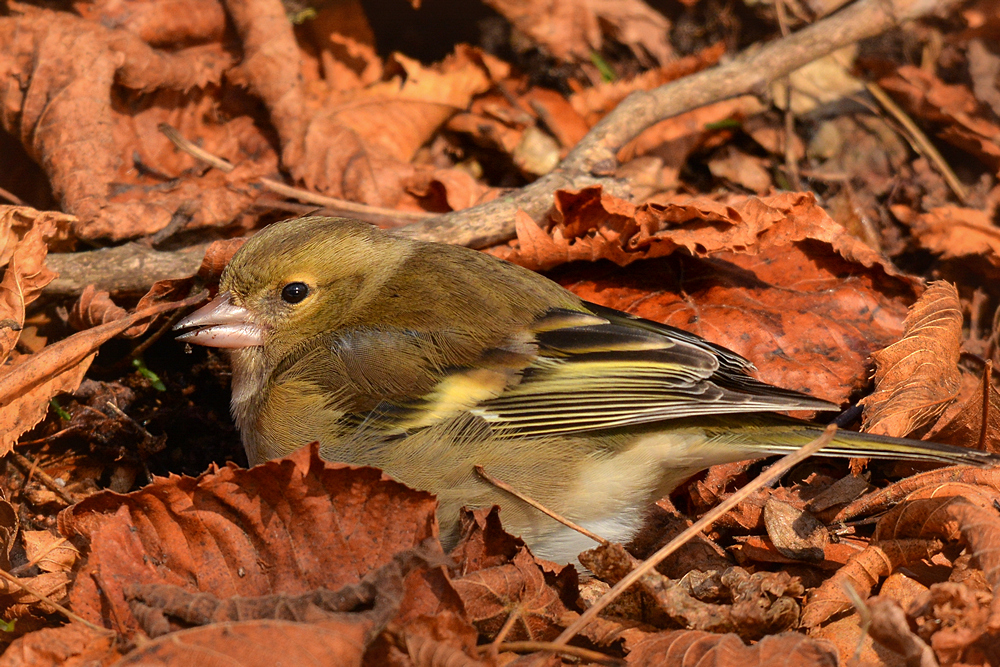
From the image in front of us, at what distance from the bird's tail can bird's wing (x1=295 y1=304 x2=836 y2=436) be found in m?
0.13

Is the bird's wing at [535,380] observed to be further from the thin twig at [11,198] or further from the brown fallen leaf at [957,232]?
the thin twig at [11,198]

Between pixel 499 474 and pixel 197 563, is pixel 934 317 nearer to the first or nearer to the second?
pixel 499 474

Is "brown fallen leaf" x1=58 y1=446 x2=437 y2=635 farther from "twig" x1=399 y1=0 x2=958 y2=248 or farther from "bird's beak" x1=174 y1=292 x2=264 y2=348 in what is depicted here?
"twig" x1=399 y1=0 x2=958 y2=248

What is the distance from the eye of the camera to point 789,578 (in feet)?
10.4

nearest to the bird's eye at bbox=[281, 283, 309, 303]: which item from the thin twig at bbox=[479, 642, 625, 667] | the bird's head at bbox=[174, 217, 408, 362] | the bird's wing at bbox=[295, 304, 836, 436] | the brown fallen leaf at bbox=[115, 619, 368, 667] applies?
the bird's head at bbox=[174, 217, 408, 362]

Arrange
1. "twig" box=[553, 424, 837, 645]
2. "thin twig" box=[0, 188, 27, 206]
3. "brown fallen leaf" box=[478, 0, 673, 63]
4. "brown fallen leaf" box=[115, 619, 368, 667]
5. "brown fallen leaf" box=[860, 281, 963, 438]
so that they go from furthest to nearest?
1. "brown fallen leaf" box=[478, 0, 673, 63]
2. "thin twig" box=[0, 188, 27, 206]
3. "brown fallen leaf" box=[860, 281, 963, 438]
4. "twig" box=[553, 424, 837, 645]
5. "brown fallen leaf" box=[115, 619, 368, 667]

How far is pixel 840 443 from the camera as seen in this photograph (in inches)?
120

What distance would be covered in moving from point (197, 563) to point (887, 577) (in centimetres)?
235

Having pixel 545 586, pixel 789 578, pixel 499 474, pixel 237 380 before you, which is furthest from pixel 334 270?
pixel 789 578

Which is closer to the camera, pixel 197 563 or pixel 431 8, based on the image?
pixel 197 563

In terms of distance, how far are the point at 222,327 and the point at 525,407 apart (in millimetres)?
1321

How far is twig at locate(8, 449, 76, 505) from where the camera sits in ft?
12.3

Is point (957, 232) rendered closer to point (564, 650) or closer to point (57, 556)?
point (564, 650)

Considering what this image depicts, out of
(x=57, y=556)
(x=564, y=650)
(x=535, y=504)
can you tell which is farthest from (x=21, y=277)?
(x=564, y=650)
